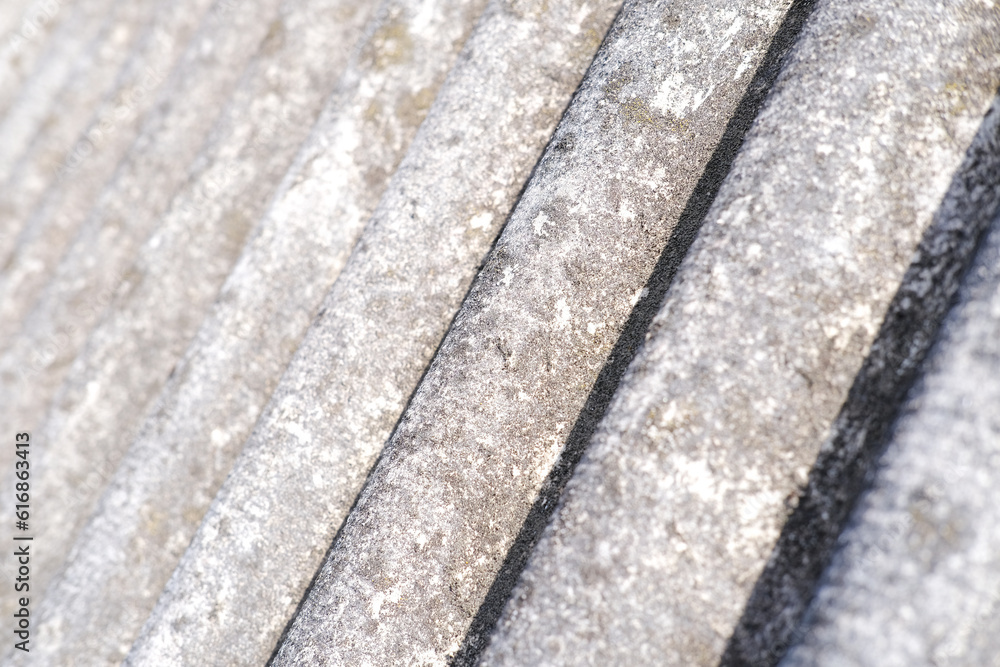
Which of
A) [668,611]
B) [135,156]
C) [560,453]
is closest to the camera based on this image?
[668,611]

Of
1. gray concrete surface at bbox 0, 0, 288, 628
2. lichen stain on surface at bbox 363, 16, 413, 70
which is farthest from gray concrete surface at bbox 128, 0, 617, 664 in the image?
gray concrete surface at bbox 0, 0, 288, 628

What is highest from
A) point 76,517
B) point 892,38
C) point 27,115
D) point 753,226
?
point 27,115

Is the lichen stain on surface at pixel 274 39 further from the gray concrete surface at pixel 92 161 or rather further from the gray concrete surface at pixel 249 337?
the gray concrete surface at pixel 92 161

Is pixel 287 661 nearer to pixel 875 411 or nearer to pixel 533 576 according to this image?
pixel 533 576

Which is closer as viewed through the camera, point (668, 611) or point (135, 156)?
point (668, 611)

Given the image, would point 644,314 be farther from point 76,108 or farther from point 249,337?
point 76,108

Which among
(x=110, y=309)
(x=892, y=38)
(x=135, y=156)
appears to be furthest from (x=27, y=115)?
(x=892, y=38)
